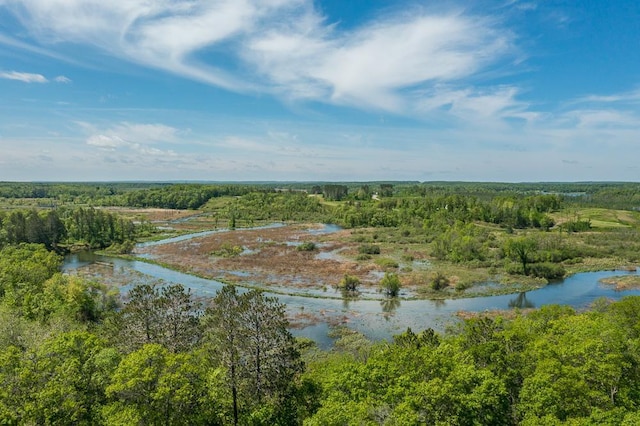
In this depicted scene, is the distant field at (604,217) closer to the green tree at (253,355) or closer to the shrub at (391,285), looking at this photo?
the shrub at (391,285)

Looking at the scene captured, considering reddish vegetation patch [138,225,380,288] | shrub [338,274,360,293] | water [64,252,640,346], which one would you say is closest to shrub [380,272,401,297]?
water [64,252,640,346]

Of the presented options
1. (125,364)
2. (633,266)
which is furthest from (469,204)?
(125,364)

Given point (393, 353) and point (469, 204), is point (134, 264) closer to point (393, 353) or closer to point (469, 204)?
point (393, 353)

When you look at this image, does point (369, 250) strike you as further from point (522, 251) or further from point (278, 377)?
point (278, 377)

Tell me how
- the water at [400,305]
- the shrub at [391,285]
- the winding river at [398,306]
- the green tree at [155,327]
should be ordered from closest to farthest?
the green tree at [155,327], the winding river at [398,306], the water at [400,305], the shrub at [391,285]

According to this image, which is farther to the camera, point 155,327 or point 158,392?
point 155,327

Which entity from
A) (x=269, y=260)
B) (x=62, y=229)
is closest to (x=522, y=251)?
(x=269, y=260)

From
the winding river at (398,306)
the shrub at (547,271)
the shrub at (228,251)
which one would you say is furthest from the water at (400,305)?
the shrub at (228,251)

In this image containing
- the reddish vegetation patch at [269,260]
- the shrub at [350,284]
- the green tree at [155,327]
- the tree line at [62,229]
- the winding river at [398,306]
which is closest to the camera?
the green tree at [155,327]
